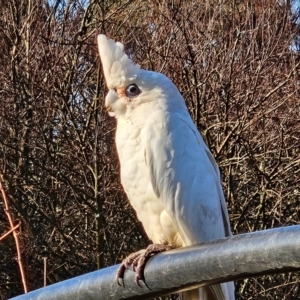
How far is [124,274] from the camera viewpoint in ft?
5.53

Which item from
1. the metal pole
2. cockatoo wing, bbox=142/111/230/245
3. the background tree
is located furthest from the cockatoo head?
the background tree

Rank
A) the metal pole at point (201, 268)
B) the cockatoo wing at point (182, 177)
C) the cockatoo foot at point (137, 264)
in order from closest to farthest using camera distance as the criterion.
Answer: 1. the metal pole at point (201, 268)
2. the cockatoo foot at point (137, 264)
3. the cockatoo wing at point (182, 177)

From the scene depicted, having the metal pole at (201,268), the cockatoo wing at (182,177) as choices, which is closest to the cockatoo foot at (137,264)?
the metal pole at (201,268)

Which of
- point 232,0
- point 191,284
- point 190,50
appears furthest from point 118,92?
point 232,0

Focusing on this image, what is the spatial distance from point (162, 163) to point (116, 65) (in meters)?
0.52

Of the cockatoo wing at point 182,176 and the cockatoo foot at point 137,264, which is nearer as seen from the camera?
the cockatoo foot at point 137,264

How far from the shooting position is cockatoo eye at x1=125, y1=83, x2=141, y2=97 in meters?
3.11

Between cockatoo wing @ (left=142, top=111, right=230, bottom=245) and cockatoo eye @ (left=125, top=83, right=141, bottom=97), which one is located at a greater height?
cockatoo eye @ (left=125, top=83, right=141, bottom=97)

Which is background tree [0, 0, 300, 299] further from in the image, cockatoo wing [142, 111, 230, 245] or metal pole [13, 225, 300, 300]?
metal pole [13, 225, 300, 300]

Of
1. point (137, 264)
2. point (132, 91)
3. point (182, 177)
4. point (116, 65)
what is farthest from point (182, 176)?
point (137, 264)

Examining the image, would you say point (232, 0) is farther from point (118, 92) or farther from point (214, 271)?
point (214, 271)

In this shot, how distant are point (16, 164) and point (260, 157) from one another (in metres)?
2.75

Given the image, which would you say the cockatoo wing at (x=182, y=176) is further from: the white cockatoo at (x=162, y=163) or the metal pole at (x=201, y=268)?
the metal pole at (x=201, y=268)

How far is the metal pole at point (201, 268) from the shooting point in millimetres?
1173
